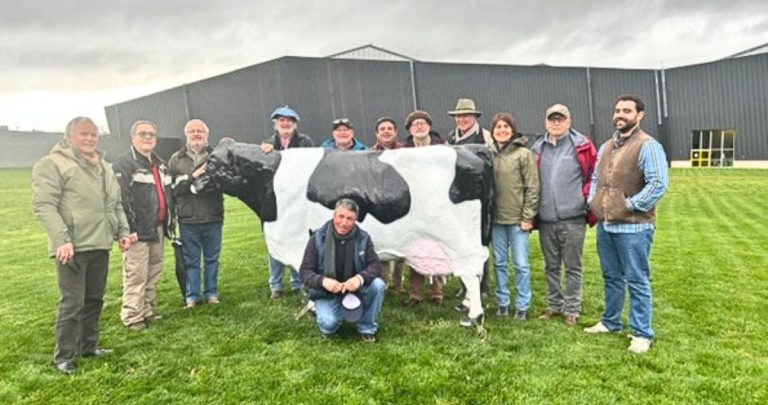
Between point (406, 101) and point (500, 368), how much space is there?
79.5 ft

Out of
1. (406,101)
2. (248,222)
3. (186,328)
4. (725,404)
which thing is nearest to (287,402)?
(186,328)

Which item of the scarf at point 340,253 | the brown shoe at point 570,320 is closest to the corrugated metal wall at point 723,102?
the brown shoe at point 570,320

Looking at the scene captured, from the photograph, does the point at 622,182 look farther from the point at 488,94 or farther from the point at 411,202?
the point at 488,94

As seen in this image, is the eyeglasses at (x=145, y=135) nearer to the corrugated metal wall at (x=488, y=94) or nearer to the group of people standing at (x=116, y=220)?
the group of people standing at (x=116, y=220)

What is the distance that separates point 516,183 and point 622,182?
1010mm

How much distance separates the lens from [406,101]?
27.2 metres

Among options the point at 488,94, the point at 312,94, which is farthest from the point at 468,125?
the point at 488,94

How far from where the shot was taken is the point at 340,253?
14.7 feet

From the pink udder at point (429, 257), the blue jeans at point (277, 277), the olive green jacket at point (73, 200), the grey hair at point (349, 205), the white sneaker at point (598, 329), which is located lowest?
the white sneaker at point (598, 329)

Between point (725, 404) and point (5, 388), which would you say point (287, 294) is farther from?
point (725, 404)

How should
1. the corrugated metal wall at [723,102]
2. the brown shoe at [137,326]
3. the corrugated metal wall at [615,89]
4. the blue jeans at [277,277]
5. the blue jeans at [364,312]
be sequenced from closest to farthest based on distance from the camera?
1. the blue jeans at [364,312]
2. the brown shoe at [137,326]
3. the blue jeans at [277,277]
4. the corrugated metal wall at [723,102]
5. the corrugated metal wall at [615,89]

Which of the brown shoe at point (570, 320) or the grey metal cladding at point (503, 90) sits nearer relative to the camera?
the brown shoe at point (570, 320)

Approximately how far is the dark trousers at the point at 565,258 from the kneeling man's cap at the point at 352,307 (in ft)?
6.45

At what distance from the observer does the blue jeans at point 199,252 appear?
5.64m
